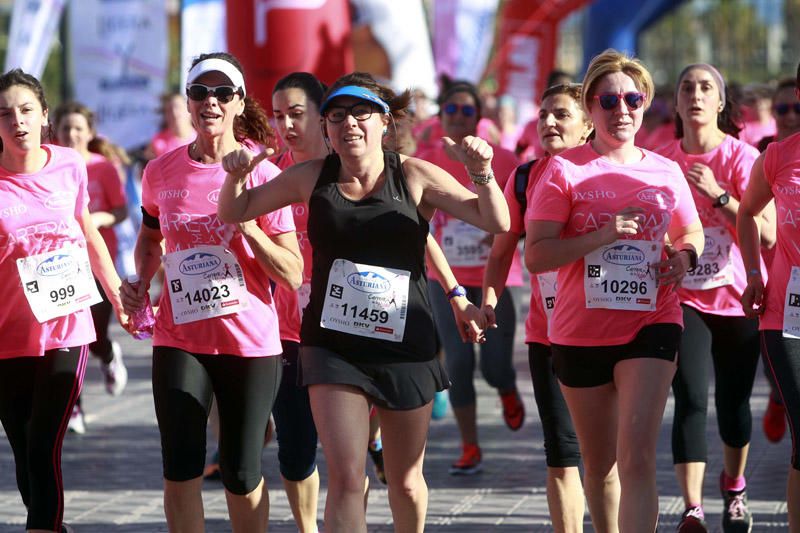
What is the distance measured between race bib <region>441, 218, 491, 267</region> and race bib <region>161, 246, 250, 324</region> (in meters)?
3.00

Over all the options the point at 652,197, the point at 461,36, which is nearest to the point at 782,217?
the point at 652,197

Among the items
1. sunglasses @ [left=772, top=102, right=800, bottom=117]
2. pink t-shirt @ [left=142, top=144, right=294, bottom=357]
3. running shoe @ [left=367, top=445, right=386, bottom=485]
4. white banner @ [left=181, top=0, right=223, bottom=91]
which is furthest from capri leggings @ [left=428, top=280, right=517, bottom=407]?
white banner @ [left=181, top=0, right=223, bottom=91]

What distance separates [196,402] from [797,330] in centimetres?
226

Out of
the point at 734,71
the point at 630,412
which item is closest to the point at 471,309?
the point at 630,412

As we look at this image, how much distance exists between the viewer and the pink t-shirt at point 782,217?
5461 mm

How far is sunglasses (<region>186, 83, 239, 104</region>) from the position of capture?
5.48 metres

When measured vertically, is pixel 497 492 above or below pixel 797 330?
below

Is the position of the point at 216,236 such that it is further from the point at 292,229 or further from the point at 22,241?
the point at 22,241

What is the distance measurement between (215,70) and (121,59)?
34.9 feet

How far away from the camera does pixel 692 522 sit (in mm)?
6215

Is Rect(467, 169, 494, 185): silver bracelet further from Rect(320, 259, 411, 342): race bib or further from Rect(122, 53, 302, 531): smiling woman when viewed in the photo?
Rect(122, 53, 302, 531): smiling woman

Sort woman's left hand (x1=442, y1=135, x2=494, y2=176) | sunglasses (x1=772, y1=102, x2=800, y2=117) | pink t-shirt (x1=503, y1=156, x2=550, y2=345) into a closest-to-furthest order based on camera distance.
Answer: woman's left hand (x1=442, y1=135, x2=494, y2=176) < pink t-shirt (x1=503, y1=156, x2=550, y2=345) < sunglasses (x1=772, y1=102, x2=800, y2=117)

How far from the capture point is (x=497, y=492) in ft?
24.6

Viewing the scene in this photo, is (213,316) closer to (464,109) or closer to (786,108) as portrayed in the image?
(464,109)
